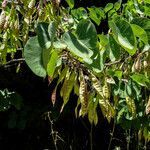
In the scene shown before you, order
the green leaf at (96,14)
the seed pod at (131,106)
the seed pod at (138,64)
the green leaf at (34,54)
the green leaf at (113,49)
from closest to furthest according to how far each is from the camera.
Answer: the green leaf at (34,54), the green leaf at (113,49), the seed pod at (138,64), the seed pod at (131,106), the green leaf at (96,14)

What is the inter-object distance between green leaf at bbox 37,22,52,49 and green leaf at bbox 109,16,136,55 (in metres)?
0.13

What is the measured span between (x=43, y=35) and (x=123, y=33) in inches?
6.8

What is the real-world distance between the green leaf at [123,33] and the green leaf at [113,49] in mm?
151

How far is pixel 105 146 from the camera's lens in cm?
403

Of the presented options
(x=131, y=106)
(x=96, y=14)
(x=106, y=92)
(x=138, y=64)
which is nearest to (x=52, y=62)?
(x=106, y=92)

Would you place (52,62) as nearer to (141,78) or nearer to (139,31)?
(139,31)

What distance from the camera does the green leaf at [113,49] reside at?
1003 millimetres

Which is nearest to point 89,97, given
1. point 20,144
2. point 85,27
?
point 85,27

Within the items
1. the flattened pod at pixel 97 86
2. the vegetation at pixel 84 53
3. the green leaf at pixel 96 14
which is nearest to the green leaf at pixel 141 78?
the vegetation at pixel 84 53

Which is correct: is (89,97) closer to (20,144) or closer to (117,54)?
(117,54)

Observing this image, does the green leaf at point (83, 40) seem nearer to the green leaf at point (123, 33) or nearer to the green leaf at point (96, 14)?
the green leaf at point (123, 33)

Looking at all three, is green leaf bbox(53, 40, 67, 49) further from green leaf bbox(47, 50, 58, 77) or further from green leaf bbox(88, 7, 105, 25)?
green leaf bbox(88, 7, 105, 25)

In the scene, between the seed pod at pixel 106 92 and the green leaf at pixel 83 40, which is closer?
the green leaf at pixel 83 40

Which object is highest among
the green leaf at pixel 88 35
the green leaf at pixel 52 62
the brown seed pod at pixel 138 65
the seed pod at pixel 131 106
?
the green leaf at pixel 88 35
